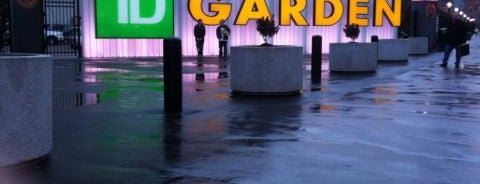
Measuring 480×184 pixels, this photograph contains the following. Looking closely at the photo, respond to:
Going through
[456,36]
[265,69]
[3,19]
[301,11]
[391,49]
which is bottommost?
[265,69]

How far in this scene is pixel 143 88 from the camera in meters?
12.7

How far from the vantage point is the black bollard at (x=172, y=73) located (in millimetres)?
8953

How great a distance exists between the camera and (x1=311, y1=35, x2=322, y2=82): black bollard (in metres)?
14.4

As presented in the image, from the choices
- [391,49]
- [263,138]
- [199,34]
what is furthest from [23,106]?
[199,34]

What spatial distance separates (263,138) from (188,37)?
794 inches

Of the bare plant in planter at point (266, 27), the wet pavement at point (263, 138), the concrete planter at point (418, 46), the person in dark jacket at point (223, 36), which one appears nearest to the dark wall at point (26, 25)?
the person in dark jacket at point (223, 36)

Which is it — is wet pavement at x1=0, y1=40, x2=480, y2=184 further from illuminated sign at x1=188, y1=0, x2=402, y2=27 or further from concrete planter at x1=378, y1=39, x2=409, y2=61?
illuminated sign at x1=188, y1=0, x2=402, y2=27

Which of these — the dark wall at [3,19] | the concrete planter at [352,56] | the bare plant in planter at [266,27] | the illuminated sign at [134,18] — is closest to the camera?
the bare plant in planter at [266,27]

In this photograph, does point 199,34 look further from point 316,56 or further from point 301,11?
point 316,56

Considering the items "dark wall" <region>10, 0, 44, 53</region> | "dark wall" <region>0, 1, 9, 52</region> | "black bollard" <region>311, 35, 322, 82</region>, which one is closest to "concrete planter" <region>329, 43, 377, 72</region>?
"black bollard" <region>311, 35, 322, 82</region>

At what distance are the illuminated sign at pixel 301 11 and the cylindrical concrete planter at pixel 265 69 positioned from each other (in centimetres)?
1545

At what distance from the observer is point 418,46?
30750 millimetres

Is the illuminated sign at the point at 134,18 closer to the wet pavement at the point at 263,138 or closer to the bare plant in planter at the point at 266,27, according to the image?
the wet pavement at the point at 263,138

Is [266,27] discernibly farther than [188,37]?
No
